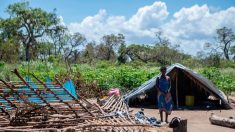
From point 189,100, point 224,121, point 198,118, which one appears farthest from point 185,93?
point 224,121

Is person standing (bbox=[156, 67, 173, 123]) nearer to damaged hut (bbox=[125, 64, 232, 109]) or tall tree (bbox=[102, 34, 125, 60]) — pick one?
damaged hut (bbox=[125, 64, 232, 109])

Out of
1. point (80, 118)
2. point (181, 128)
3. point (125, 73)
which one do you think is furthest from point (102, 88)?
point (80, 118)

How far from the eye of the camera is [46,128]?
6.33 meters

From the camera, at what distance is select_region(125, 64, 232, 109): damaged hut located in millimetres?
14078

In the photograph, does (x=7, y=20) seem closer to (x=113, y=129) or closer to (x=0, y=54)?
(x=0, y=54)

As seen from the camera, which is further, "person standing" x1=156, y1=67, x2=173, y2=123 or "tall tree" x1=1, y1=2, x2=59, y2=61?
"tall tree" x1=1, y1=2, x2=59, y2=61

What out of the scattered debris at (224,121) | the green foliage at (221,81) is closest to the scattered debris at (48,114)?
the scattered debris at (224,121)

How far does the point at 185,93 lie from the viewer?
16.1 m

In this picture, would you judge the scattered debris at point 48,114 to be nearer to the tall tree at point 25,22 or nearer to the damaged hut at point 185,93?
the damaged hut at point 185,93

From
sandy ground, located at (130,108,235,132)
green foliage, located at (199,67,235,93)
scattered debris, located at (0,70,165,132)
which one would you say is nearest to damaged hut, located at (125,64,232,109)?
sandy ground, located at (130,108,235,132)

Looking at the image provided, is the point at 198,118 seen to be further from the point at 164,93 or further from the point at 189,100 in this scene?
the point at 189,100

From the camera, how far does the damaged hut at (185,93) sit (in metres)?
14.1

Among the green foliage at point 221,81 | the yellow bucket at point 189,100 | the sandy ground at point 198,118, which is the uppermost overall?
the green foliage at point 221,81

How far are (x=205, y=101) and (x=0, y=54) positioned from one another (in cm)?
2037
